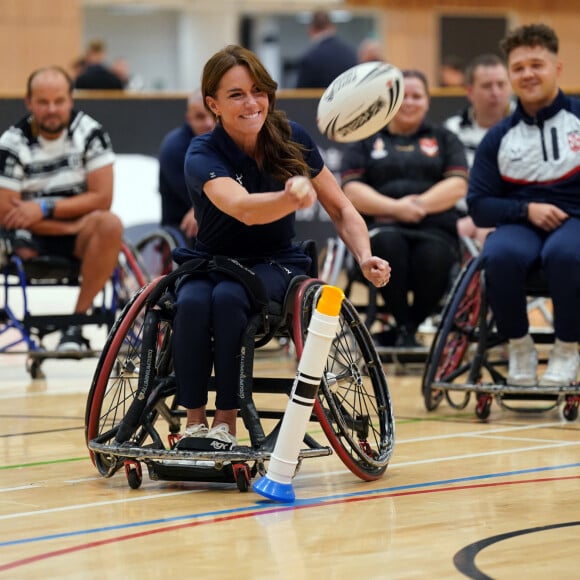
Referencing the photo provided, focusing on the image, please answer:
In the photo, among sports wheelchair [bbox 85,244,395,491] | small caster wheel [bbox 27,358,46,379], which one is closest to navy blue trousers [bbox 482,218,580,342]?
sports wheelchair [bbox 85,244,395,491]

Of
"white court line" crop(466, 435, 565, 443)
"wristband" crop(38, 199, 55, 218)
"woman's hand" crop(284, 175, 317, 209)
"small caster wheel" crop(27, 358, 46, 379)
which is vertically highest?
"woman's hand" crop(284, 175, 317, 209)

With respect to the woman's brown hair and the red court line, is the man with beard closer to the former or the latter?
the woman's brown hair

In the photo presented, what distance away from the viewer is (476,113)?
739 cm

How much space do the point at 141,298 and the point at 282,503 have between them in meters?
0.78

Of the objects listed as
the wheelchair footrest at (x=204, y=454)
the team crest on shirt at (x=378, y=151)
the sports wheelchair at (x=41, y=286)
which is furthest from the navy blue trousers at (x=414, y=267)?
the wheelchair footrest at (x=204, y=454)

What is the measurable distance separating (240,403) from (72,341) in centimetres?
298

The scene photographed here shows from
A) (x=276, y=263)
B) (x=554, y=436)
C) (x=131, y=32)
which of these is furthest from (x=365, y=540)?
(x=131, y=32)

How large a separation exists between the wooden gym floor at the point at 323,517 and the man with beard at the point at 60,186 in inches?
70.4

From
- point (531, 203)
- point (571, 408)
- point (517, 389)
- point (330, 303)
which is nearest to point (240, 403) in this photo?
point (330, 303)

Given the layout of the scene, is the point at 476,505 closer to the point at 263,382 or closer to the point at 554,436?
the point at 263,382

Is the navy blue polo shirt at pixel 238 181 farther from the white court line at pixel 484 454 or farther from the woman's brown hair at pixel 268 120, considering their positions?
the white court line at pixel 484 454

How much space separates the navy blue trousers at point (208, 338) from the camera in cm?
368

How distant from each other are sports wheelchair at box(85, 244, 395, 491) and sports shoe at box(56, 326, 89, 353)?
2469mm

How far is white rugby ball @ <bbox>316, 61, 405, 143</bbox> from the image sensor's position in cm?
390
